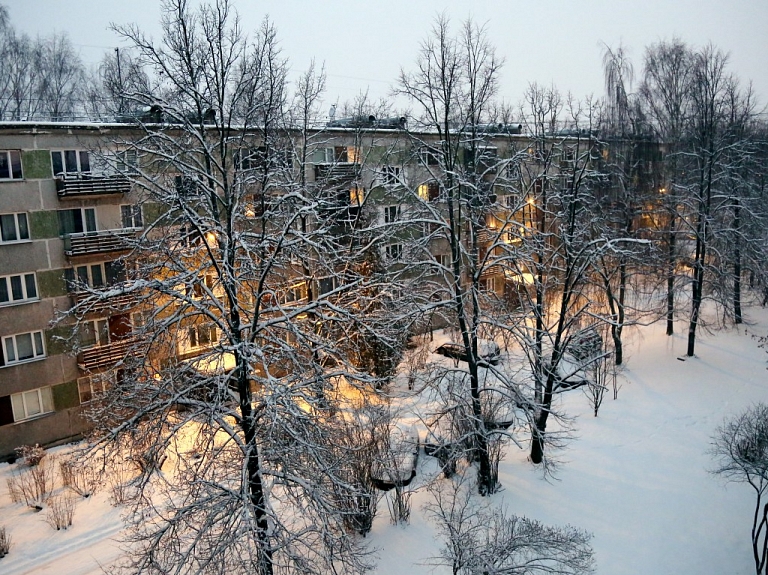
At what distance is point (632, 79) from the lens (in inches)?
1247

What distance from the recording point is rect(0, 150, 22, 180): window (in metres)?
19.2

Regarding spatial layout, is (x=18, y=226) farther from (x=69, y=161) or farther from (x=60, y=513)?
(x=60, y=513)

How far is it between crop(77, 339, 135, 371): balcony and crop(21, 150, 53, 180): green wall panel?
20.8 ft

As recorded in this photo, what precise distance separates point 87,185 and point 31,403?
8121mm

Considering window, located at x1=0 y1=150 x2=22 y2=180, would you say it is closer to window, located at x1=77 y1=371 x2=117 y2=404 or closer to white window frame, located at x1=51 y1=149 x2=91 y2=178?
white window frame, located at x1=51 y1=149 x2=91 y2=178

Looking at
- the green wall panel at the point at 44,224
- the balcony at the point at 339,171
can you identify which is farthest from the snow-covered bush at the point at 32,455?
the balcony at the point at 339,171

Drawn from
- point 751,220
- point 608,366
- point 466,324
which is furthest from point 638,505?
point 751,220

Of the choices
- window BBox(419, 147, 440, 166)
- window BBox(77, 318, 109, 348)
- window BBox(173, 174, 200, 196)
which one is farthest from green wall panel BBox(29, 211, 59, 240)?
window BBox(419, 147, 440, 166)

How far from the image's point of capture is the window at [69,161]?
2027 centimetres

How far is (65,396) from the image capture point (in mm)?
21406

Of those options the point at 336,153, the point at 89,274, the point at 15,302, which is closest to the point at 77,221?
the point at 89,274

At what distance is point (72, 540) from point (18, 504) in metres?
3.22

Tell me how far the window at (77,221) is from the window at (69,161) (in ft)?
4.75

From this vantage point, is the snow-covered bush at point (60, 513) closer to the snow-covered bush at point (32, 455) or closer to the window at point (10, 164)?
the snow-covered bush at point (32, 455)
